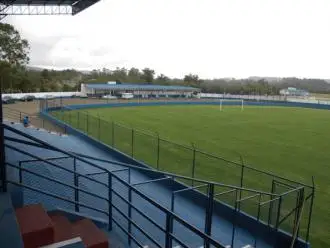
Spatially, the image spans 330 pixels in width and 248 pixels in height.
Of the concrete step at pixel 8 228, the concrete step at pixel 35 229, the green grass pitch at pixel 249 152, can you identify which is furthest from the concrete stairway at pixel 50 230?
the green grass pitch at pixel 249 152

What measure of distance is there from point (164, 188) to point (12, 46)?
51277mm

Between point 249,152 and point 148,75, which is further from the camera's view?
point 148,75

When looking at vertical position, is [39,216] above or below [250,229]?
above

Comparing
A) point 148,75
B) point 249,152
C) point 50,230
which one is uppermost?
point 148,75

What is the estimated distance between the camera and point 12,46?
171 ft

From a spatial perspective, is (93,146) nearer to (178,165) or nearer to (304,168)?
(178,165)

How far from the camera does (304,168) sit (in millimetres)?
15906

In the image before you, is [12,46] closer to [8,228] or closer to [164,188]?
[164,188]

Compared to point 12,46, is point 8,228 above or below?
below

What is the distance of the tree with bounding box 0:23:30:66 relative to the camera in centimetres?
4950

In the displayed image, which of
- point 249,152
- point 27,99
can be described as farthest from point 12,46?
point 249,152

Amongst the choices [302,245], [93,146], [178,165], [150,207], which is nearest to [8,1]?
[93,146]

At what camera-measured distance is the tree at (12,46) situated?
162 ft

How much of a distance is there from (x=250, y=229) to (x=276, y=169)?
7607 mm
